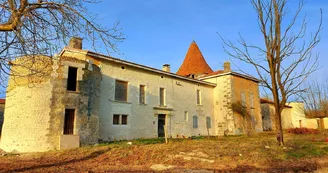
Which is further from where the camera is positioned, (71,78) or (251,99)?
(251,99)

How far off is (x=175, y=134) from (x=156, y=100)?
11.6 feet

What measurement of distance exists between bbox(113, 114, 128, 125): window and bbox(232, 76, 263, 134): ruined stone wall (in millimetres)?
12426

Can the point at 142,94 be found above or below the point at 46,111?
above

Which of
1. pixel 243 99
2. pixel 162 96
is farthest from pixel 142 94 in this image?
pixel 243 99

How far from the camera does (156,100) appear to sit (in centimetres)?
2072

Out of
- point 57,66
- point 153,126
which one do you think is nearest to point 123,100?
point 153,126

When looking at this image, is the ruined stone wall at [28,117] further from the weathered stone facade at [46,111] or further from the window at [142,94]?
the window at [142,94]

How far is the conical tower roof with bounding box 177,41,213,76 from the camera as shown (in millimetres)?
31353

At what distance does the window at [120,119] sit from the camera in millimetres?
17484

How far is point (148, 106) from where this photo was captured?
1981 cm

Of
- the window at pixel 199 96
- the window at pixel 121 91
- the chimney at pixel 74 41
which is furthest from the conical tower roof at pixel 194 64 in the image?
the chimney at pixel 74 41

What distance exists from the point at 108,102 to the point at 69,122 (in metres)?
3.79

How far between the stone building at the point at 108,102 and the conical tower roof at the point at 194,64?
3.89m

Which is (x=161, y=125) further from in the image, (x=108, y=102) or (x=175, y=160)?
(x=175, y=160)
